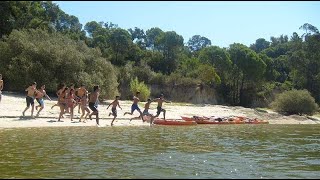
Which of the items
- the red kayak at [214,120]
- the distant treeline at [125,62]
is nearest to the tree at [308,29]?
the distant treeline at [125,62]

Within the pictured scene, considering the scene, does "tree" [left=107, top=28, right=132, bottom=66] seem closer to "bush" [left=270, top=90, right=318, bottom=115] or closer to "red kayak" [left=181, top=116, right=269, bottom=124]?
"bush" [left=270, top=90, right=318, bottom=115]

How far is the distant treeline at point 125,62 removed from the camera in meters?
37.2

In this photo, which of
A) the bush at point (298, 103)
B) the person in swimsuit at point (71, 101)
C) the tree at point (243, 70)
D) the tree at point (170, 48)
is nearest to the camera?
the person in swimsuit at point (71, 101)

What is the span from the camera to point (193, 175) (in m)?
8.45

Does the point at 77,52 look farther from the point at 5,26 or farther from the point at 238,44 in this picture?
the point at 238,44

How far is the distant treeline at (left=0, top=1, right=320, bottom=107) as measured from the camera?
122 feet

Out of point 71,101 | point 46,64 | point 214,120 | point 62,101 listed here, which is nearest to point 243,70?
point 214,120

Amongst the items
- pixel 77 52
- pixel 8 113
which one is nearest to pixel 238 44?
pixel 77 52

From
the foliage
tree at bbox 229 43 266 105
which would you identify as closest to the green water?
the foliage

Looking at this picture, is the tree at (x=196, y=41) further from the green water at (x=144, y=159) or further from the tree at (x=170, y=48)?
the green water at (x=144, y=159)

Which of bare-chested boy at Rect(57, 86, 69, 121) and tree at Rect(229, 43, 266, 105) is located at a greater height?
tree at Rect(229, 43, 266, 105)

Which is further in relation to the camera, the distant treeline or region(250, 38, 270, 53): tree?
region(250, 38, 270, 53): tree

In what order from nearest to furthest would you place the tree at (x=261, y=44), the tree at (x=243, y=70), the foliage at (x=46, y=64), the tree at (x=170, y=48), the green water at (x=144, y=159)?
the green water at (x=144, y=159) < the foliage at (x=46, y=64) < the tree at (x=243, y=70) < the tree at (x=170, y=48) < the tree at (x=261, y=44)

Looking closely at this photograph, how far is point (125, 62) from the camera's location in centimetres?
6675
